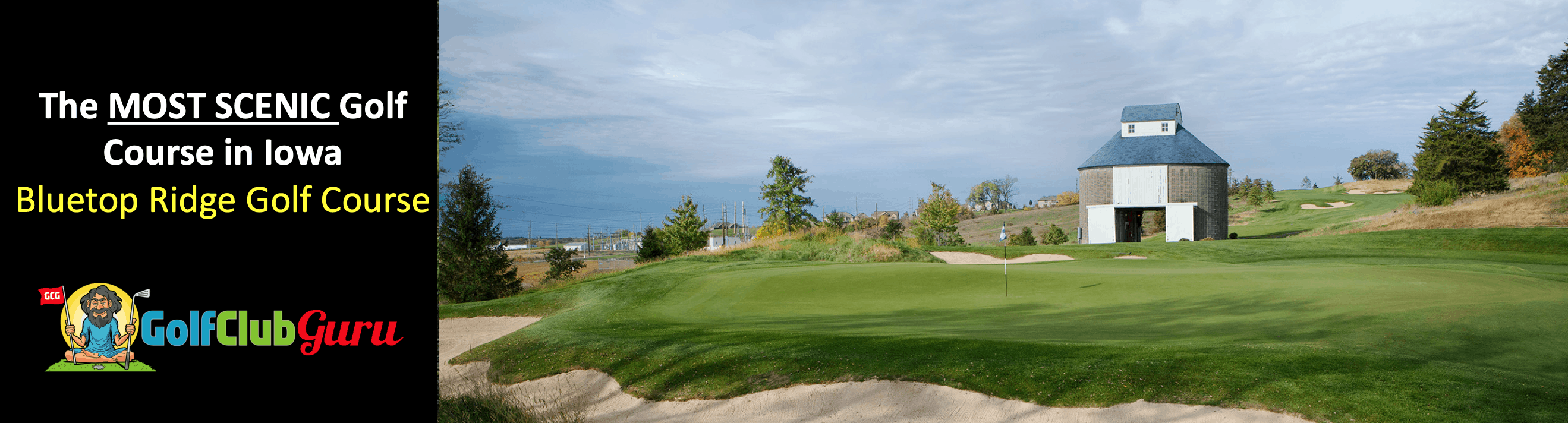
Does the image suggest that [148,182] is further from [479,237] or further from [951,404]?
[479,237]

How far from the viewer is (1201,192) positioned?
37.9 meters

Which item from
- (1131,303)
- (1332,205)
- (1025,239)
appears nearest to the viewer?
(1131,303)

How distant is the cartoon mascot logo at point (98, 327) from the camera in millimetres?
3170

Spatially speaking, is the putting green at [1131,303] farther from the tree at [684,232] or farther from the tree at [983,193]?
the tree at [983,193]

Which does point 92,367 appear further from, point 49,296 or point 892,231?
point 892,231

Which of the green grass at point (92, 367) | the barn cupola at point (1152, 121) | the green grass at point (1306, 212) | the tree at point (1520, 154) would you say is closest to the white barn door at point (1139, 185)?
the barn cupola at point (1152, 121)

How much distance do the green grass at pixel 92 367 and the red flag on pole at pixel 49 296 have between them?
25 centimetres

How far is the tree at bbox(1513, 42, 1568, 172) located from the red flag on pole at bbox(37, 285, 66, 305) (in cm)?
6171

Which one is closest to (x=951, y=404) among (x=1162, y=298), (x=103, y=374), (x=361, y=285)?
(x=361, y=285)

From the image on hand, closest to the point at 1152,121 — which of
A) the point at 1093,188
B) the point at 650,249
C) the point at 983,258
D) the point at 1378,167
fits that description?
the point at 1093,188

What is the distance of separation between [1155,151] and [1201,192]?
9.95 feet

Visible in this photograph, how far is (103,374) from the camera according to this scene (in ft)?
10.5

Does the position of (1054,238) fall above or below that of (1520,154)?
below

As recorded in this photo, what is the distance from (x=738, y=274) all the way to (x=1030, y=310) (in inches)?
316
